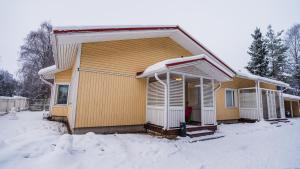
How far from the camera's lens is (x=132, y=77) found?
308 inches

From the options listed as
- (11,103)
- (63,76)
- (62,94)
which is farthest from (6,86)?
(62,94)

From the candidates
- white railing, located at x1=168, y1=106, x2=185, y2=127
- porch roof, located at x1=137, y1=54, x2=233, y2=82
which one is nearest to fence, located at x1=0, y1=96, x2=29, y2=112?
porch roof, located at x1=137, y1=54, x2=233, y2=82

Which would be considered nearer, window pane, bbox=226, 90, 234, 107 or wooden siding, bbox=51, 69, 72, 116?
wooden siding, bbox=51, 69, 72, 116

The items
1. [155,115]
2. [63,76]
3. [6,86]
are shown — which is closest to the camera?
[155,115]

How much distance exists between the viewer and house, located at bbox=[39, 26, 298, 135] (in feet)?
21.5

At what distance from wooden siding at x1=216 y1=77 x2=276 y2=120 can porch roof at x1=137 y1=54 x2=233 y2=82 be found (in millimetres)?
3391

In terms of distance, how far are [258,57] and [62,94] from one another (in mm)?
23982

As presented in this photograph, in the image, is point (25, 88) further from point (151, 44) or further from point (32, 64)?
point (151, 44)

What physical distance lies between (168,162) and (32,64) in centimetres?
2203

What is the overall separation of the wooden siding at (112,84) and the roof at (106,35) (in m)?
0.36

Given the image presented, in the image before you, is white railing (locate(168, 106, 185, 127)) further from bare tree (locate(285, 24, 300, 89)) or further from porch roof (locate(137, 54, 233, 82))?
bare tree (locate(285, 24, 300, 89))

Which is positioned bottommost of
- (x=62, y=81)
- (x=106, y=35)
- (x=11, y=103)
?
(x=11, y=103)

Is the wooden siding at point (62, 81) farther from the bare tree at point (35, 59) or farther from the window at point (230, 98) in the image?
the bare tree at point (35, 59)

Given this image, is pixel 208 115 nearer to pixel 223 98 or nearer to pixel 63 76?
pixel 223 98
